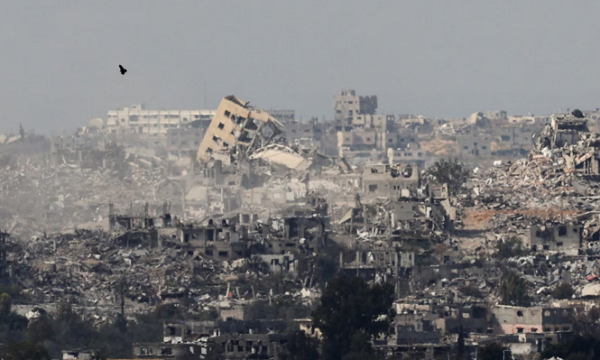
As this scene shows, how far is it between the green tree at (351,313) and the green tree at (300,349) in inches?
31.2

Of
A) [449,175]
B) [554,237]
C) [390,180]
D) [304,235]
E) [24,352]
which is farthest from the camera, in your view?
[449,175]

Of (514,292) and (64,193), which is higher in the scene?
(64,193)

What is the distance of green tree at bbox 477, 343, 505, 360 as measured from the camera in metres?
53.6

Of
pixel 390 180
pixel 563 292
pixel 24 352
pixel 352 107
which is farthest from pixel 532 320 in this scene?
pixel 352 107

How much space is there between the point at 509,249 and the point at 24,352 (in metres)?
21.1

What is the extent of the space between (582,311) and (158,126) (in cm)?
7314

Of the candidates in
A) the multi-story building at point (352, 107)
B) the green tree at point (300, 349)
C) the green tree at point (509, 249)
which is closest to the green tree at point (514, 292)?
the green tree at point (509, 249)

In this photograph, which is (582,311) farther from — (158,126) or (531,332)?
(158,126)

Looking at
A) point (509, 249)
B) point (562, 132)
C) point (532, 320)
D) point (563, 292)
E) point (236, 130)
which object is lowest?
point (532, 320)

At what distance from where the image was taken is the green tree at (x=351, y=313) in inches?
2265

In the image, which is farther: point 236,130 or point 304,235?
point 236,130

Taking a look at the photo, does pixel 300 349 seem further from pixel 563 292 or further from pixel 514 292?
pixel 563 292

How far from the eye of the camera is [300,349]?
2180 inches

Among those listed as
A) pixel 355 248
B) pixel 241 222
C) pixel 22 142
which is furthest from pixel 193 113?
pixel 355 248
